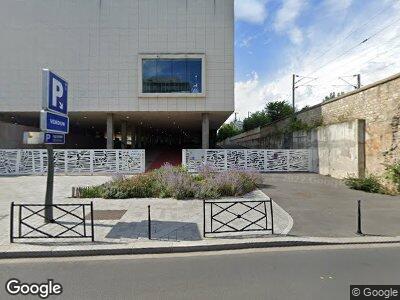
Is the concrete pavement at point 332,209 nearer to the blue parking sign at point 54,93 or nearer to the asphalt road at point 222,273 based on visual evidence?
the asphalt road at point 222,273

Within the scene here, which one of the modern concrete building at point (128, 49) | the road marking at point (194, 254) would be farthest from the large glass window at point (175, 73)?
A: the road marking at point (194, 254)

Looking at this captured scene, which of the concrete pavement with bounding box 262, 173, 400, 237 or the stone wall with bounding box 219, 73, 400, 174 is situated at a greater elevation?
the stone wall with bounding box 219, 73, 400, 174

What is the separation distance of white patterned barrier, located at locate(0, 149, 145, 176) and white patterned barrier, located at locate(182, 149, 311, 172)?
434cm

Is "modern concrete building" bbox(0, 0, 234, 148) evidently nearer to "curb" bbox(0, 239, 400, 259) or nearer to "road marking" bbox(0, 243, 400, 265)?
"curb" bbox(0, 239, 400, 259)

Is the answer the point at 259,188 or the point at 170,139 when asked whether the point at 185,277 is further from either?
the point at 170,139

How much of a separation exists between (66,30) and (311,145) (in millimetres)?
19028

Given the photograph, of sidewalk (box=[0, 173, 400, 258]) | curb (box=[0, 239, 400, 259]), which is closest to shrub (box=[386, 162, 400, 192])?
sidewalk (box=[0, 173, 400, 258])

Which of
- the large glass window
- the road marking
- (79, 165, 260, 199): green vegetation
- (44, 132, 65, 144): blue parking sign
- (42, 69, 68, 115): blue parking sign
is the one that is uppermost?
the large glass window

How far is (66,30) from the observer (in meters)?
21.7

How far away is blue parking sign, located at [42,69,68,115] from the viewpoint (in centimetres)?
701

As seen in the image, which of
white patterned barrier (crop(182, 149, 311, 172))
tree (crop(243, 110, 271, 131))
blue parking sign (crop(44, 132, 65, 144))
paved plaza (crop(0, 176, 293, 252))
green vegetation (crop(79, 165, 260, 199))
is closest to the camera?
paved plaza (crop(0, 176, 293, 252))

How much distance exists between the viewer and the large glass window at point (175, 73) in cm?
2170

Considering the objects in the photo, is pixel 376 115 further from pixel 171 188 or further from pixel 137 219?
pixel 137 219

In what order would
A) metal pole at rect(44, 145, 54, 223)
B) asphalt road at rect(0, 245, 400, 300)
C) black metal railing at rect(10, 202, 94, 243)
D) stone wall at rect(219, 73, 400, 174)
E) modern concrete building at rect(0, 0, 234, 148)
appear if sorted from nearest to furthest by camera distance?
asphalt road at rect(0, 245, 400, 300)
black metal railing at rect(10, 202, 94, 243)
metal pole at rect(44, 145, 54, 223)
stone wall at rect(219, 73, 400, 174)
modern concrete building at rect(0, 0, 234, 148)
